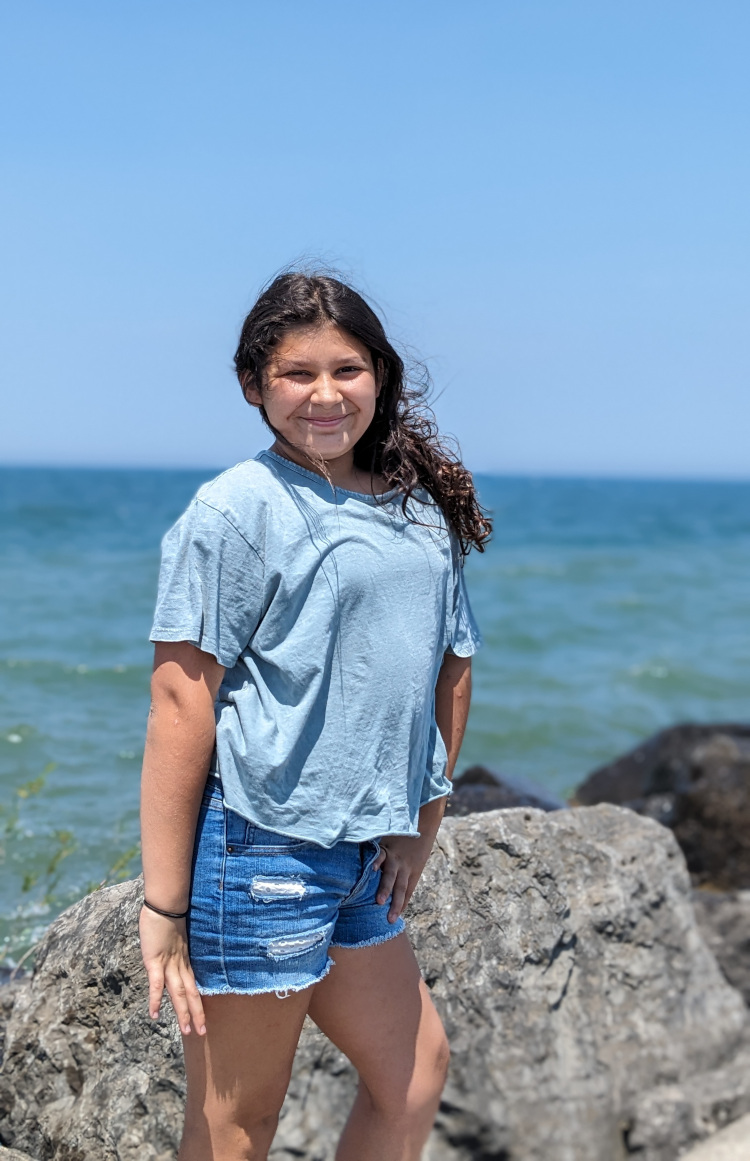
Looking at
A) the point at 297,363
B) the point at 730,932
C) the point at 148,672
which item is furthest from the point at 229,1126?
the point at 148,672

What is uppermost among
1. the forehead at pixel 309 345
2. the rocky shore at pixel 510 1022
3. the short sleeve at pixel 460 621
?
the forehead at pixel 309 345

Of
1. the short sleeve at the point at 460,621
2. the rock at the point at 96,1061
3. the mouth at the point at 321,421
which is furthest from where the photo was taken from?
the rock at the point at 96,1061

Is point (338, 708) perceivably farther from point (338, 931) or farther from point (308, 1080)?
point (308, 1080)

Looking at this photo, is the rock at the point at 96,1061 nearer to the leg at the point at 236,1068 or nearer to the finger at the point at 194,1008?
the leg at the point at 236,1068

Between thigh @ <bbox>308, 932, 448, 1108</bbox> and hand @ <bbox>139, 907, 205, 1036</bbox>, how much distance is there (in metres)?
0.34

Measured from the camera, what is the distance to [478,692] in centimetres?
1338

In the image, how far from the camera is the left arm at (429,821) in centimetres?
239

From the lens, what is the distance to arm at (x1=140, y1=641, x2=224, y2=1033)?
6.80ft

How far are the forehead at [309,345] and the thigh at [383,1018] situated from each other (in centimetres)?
124

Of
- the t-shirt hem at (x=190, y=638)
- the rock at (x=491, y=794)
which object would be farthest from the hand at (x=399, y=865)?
the rock at (x=491, y=794)

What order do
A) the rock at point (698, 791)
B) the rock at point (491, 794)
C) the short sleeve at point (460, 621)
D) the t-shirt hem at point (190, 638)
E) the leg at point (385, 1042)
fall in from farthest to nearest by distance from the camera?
the rock at point (698, 791), the rock at point (491, 794), the short sleeve at point (460, 621), the leg at point (385, 1042), the t-shirt hem at point (190, 638)

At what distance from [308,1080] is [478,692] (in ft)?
A: 33.5

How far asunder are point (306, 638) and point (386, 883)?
0.62m

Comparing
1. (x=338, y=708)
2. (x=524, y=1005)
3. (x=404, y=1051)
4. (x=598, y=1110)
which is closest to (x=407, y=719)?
(x=338, y=708)
